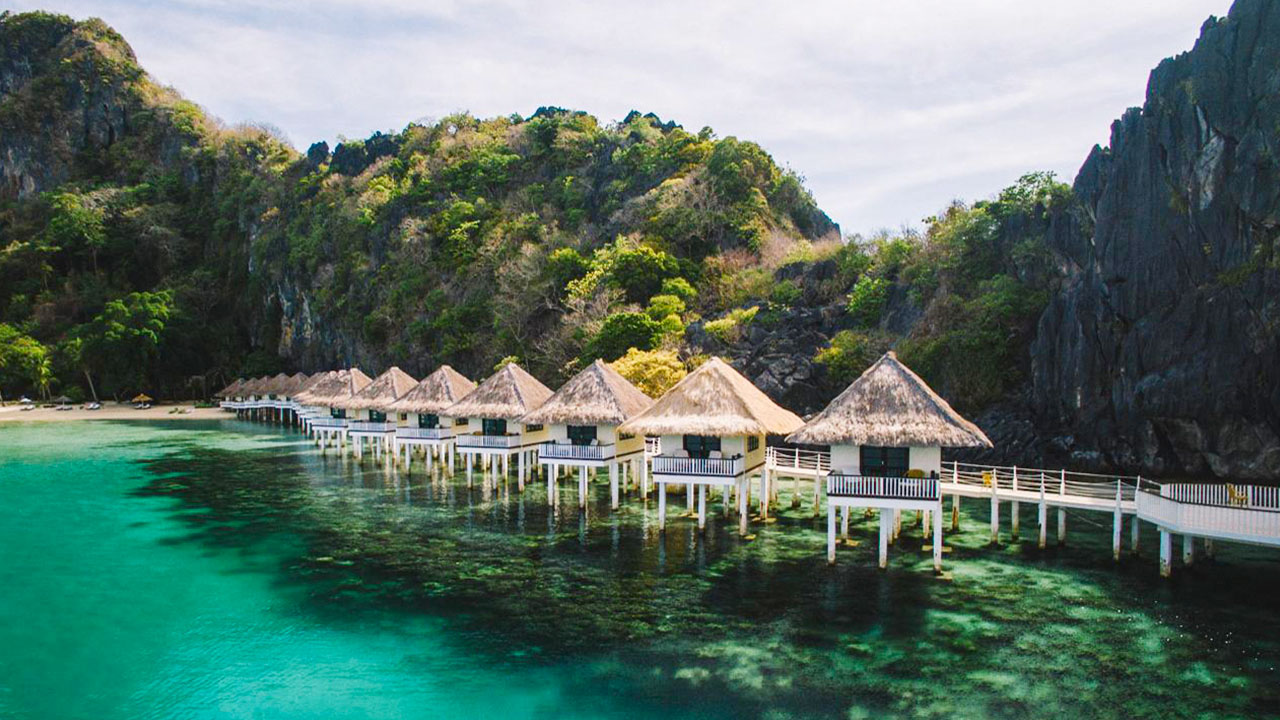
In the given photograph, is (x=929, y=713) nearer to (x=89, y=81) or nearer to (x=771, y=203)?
(x=771, y=203)

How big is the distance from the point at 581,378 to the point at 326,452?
21427mm

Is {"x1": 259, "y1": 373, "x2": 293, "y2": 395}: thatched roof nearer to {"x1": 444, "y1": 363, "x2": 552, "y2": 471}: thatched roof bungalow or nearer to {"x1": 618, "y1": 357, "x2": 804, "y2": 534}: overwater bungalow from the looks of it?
{"x1": 444, "y1": 363, "x2": 552, "y2": 471}: thatched roof bungalow

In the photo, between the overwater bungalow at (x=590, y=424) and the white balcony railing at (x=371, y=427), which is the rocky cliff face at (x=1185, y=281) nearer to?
the overwater bungalow at (x=590, y=424)

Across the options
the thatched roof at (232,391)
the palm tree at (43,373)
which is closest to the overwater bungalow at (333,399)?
the thatched roof at (232,391)

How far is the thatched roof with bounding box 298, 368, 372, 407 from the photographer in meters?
45.8

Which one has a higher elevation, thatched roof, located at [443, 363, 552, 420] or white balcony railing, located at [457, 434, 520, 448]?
thatched roof, located at [443, 363, 552, 420]

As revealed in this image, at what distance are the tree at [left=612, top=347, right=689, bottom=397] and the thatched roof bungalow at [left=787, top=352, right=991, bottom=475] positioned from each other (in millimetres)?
17033

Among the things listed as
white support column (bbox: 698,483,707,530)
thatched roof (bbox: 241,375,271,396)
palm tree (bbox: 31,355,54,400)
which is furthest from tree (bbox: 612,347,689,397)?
palm tree (bbox: 31,355,54,400)

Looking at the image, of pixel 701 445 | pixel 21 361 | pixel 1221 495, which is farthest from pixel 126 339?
pixel 1221 495

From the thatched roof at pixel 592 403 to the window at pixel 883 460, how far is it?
27.9 feet

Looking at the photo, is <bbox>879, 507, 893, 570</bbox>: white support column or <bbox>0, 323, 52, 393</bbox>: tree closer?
<bbox>879, 507, 893, 570</bbox>: white support column

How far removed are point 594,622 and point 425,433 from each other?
64.3 feet

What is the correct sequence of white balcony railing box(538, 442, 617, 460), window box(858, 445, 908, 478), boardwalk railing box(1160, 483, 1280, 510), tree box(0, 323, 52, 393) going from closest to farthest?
boardwalk railing box(1160, 483, 1280, 510) < window box(858, 445, 908, 478) < white balcony railing box(538, 442, 617, 460) < tree box(0, 323, 52, 393)

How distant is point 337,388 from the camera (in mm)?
48500
